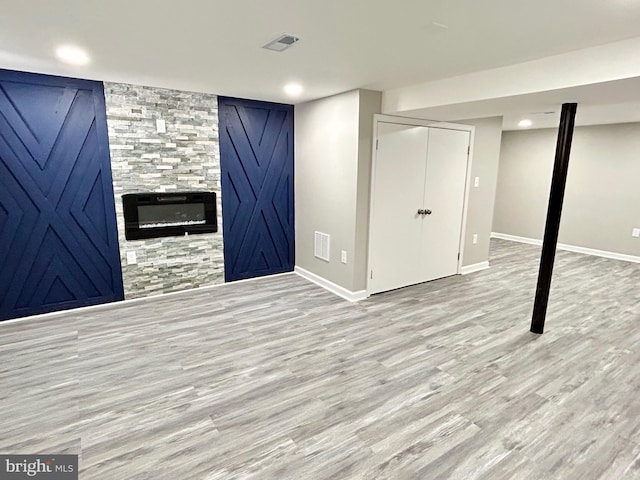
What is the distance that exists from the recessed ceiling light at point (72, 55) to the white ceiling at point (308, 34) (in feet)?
0.23

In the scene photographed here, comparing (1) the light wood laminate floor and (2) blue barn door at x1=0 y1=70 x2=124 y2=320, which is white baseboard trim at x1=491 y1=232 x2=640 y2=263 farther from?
(2) blue barn door at x1=0 y1=70 x2=124 y2=320

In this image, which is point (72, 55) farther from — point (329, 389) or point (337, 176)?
point (329, 389)

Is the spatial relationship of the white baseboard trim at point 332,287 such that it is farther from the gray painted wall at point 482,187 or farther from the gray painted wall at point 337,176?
the gray painted wall at point 482,187

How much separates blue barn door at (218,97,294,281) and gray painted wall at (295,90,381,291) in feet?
0.76

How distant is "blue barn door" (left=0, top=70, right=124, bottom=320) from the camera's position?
3.30 m

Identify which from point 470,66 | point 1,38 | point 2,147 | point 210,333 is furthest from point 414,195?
point 2,147

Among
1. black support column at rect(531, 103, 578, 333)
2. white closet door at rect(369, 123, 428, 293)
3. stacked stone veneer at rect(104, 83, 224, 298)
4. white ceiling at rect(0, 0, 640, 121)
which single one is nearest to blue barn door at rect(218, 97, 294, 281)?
stacked stone veneer at rect(104, 83, 224, 298)

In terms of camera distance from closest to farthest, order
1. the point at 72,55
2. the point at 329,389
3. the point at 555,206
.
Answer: the point at 329,389 → the point at 72,55 → the point at 555,206

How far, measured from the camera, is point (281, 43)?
235 centimetres

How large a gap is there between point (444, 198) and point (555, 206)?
1.67 metres

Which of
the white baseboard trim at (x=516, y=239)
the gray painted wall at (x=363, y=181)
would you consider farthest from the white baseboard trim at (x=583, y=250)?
the gray painted wall at (x=363, y=181)

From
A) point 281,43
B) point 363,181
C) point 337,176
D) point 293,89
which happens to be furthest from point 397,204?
point 281,43

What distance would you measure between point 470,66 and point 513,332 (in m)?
2.42

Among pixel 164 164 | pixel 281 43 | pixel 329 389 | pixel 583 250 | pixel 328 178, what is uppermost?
pixel 281 43
